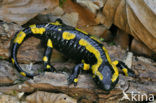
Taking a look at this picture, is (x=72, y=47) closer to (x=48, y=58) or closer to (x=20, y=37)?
(x=48, y=58)

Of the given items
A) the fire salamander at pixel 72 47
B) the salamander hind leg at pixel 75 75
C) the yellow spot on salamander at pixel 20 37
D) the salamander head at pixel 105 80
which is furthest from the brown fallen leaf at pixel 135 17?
the yellow spot on salamander at pixel 20 37

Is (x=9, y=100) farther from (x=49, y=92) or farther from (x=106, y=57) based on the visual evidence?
(x=106, y=57)

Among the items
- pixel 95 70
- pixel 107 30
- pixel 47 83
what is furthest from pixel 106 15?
pixel 47 83

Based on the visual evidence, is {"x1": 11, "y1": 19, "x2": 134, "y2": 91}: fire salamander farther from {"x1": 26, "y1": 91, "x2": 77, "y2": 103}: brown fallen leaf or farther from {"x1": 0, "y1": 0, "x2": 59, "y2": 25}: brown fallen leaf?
{"x1": 26, "y1": 91, "x2": 77, "y2": 103}: brown fallen leaf

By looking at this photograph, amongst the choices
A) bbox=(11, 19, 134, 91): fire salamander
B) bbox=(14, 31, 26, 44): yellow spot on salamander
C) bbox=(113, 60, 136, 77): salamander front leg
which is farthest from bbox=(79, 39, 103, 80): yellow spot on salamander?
bbox=(14, 31, 26, 44): yellow spot on salamander

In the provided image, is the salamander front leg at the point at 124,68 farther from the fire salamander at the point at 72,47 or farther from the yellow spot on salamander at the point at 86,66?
the yellow spot on salamander at the point at 86,66

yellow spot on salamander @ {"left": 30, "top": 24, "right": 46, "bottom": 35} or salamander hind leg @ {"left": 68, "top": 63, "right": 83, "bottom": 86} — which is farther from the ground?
yellow spot on salamander @ {"left": 30, "top": 24, "right": 46, "bottom": 35}
